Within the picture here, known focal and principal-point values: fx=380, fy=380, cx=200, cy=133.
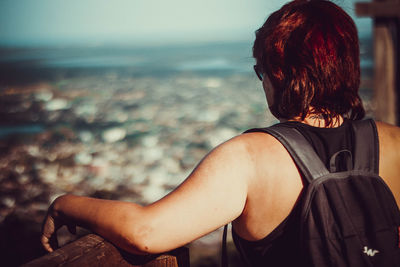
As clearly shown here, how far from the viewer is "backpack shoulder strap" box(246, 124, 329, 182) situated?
1046mm

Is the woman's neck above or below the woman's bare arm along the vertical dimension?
above

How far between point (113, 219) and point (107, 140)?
27.1 feet

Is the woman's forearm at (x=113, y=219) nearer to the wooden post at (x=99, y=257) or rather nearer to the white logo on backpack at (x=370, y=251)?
the wooden post at (x=99, y=257)

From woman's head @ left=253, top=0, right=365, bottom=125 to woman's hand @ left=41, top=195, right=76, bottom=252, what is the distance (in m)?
0.75

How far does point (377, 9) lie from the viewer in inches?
133

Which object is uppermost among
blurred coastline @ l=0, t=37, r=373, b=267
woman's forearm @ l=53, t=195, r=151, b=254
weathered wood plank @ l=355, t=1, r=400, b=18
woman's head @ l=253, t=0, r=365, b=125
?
weathered wood plank @ l=355, t=1, r=400, b=18

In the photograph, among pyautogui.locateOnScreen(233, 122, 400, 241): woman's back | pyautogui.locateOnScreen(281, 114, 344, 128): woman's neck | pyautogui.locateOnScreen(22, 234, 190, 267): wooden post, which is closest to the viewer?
pyautogui.locateOnScreen(22, 234, 190, 267): wooden post

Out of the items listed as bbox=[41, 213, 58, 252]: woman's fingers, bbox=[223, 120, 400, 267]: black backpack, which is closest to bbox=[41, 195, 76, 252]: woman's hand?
bbox=[41, 213, 58, 252]: woman's fingers

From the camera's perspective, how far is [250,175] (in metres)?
1.06

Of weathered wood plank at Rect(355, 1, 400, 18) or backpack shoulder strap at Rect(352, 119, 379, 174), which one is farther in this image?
weathered wood plank at Rect(355, 1, 400, 18)

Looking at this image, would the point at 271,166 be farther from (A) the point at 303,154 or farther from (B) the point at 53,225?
(B) the point at 53,225

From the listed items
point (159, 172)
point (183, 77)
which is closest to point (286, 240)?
point (159, 172)

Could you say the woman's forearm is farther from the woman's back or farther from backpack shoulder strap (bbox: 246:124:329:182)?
backpack shoulder strap (bbox: 246:124:329:182)

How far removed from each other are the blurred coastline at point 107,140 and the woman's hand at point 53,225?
866 millimetres
